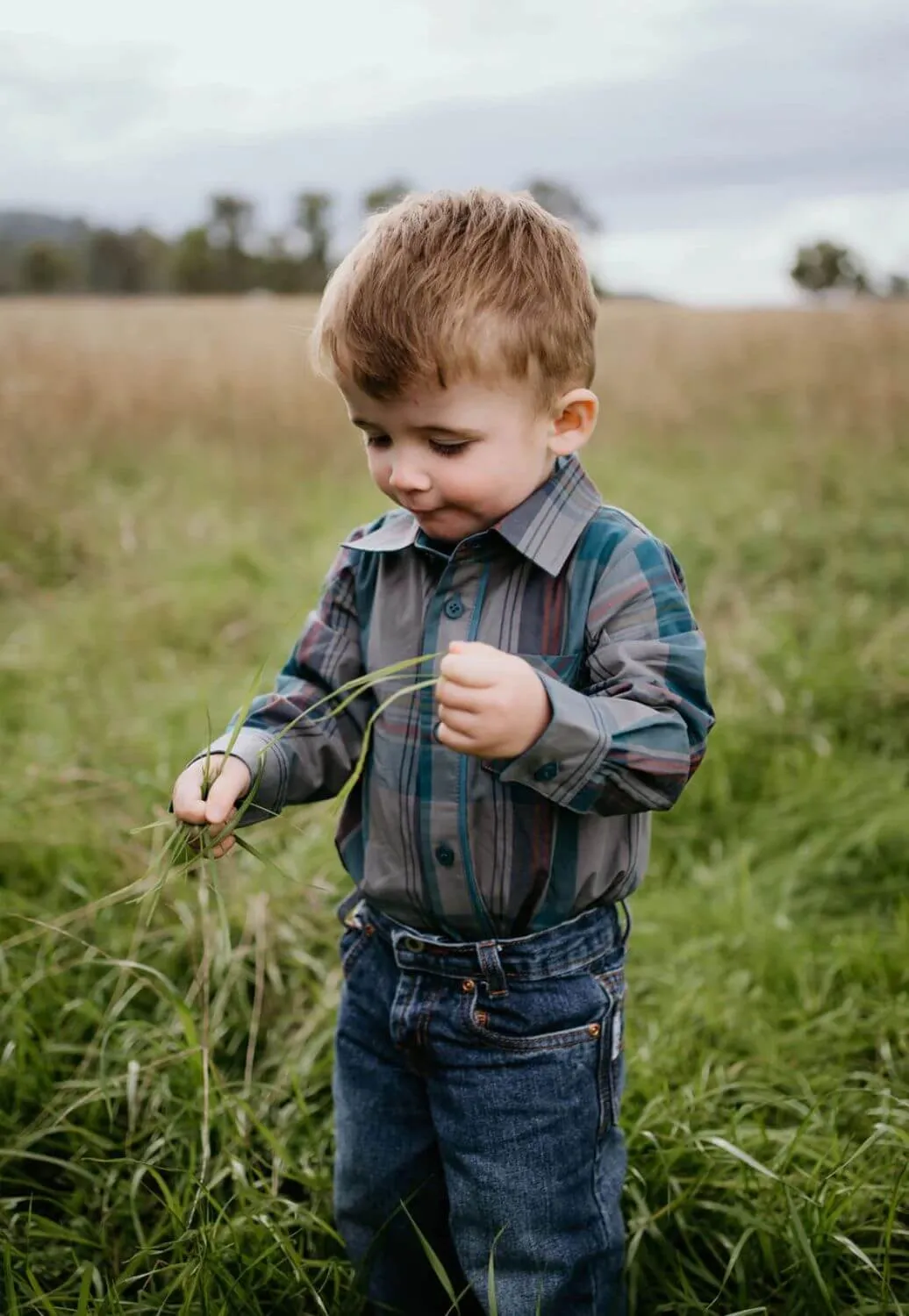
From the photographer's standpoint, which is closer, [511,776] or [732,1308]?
[511,776]

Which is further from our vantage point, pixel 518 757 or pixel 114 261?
pixel 114 261

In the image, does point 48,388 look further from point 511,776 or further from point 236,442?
point 511,776

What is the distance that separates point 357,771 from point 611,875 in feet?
1.15

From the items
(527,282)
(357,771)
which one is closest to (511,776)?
(357,771)

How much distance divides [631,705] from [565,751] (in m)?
0.10

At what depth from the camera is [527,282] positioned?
1291 millimetres

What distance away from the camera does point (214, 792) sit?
4.40 ft

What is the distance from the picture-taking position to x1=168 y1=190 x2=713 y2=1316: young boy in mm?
1247

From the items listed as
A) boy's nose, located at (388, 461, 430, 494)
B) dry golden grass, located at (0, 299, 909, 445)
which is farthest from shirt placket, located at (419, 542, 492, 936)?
dry golden grass, located at (0, 299, 909, 445)

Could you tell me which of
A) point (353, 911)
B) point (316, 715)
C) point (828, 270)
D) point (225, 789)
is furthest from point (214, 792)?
point (828, 270)

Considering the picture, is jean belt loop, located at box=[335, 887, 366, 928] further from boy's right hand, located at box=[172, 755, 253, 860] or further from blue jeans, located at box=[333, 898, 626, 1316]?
boy's right hand, located at box=[172, 755, 253, 860]

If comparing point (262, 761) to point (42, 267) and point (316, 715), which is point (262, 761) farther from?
point (42, 267)

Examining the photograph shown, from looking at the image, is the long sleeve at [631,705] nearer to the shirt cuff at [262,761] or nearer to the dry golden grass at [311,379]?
the shirt cuff at [262,761]

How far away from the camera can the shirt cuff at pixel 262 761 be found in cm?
140
